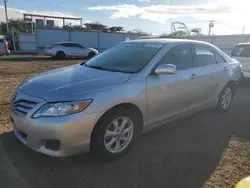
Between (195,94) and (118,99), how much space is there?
1.80 m

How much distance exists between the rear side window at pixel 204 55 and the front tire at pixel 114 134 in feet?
6.35

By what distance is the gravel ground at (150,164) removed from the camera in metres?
2.70

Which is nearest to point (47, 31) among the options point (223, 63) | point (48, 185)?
point (223, 63)

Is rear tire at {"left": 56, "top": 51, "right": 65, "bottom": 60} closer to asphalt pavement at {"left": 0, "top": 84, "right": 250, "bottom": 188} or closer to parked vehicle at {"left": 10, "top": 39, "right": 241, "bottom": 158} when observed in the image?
parked vehicle at {"left": 10, "top": 39, "right": 241, "bottom": 158}

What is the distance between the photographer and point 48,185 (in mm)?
2600

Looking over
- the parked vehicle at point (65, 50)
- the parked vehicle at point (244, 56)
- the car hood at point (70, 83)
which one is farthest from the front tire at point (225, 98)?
the parked vehicle at point (65, 50)

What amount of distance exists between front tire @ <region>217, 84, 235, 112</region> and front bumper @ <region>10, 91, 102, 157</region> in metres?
3.28

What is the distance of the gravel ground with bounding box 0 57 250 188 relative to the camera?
2703mm

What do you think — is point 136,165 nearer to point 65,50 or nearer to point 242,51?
point 242,51

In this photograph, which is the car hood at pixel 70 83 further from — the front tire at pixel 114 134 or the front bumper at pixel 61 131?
the front tire at pixel 114 134

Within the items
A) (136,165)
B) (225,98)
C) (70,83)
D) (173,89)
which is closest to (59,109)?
(70,83)

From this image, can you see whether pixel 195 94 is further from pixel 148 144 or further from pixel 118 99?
pixel 118 99

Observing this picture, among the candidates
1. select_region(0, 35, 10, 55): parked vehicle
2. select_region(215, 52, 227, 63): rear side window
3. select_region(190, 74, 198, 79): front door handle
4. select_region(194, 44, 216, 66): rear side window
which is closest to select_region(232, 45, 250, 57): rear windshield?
select_region(215, 52, 227, 63): rear side window

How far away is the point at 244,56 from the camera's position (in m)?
8.41
